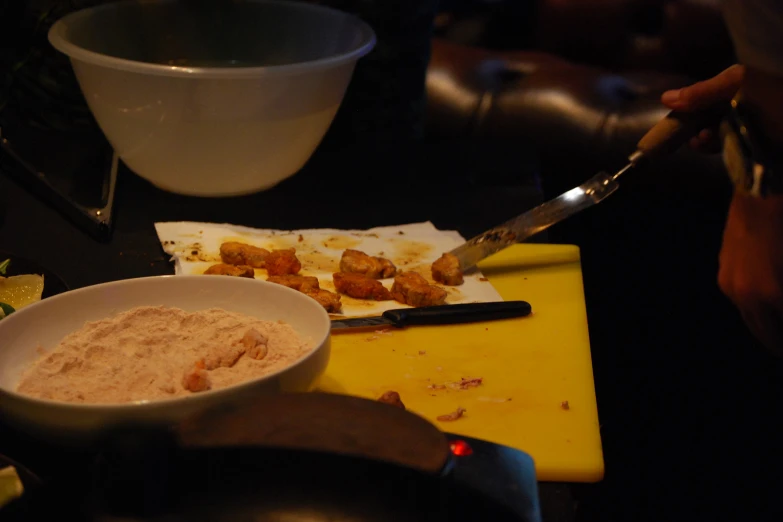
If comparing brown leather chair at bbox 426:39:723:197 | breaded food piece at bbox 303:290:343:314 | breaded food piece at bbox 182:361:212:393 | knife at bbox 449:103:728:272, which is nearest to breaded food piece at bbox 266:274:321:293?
breaded food piece at bbox 303:290:343:314

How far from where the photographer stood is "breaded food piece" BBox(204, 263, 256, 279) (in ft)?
3.55

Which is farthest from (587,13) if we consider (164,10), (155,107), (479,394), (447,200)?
(479,394)

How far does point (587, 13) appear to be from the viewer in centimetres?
278

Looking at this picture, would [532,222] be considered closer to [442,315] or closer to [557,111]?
[442,315]

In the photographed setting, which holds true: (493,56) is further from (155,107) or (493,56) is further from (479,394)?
(479,394)

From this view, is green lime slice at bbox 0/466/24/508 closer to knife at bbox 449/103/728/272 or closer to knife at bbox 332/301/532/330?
knife at bbox 332/301/532/330

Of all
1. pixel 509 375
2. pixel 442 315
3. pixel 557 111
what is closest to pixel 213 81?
pixel 442 315

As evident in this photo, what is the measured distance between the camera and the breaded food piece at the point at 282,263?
113 cm

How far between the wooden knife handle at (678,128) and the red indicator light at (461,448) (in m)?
0.71

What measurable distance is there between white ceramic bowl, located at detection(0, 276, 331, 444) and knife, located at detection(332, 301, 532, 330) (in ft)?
0.46

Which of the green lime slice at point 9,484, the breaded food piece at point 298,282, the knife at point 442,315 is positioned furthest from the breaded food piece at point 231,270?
the green lime slice at point 9,484

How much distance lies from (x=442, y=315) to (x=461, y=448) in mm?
434

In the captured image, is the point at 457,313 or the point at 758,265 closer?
the point at 758,265

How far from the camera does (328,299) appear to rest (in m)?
1.03
